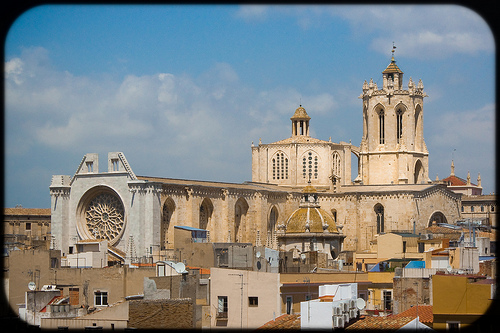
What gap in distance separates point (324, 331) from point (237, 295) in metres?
7.81

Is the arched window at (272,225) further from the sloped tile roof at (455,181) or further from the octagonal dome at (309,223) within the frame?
the sloped tile roof at (455,181)

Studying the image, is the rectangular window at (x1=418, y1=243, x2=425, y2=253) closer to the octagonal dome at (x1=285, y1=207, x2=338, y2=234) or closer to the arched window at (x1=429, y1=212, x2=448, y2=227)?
the octagonal dome at (x1=285, y1=207, x2=338, y2=234)

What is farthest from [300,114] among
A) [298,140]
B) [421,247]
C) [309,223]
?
[421,247]

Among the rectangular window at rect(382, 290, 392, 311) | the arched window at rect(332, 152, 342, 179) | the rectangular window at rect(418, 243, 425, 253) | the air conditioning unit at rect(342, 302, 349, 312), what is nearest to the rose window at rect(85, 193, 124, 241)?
the arched window at rect(332, 152, 342, 179)

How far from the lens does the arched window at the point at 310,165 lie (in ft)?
Result: 275

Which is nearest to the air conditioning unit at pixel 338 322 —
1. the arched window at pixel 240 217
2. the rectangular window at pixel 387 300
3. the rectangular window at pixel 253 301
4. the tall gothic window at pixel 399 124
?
the rectangular window at pixel 253 301

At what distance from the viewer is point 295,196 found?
8062 centimetres

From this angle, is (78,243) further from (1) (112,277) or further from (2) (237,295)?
(2) (237,295)

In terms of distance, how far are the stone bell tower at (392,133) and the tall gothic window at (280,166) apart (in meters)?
4.95

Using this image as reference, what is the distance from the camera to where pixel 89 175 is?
70.5 m

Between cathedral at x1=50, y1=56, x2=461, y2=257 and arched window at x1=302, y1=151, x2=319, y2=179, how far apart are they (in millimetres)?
67

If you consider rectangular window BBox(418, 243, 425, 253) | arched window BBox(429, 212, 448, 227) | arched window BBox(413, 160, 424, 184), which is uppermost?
arched window BBox(413, 160, 424, 184)

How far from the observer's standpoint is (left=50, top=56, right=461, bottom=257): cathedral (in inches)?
2643

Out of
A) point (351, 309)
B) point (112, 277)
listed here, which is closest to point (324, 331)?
point (351, 309)
